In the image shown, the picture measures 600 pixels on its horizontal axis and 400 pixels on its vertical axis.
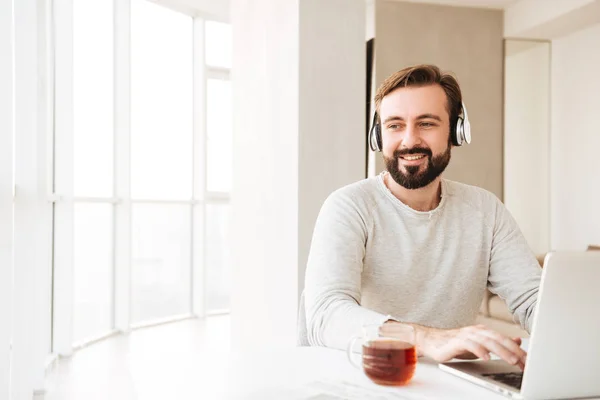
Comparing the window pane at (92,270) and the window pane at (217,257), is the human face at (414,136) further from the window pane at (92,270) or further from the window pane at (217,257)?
the window pane at (217,257)

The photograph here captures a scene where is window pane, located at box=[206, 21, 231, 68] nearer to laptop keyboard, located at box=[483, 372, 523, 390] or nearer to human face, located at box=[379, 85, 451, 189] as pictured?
human face, located at box=[379, 85, 451, 189]

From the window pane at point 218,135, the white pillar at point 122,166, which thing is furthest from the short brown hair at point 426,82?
the window pane at point 218,135

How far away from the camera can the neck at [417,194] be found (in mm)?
1834

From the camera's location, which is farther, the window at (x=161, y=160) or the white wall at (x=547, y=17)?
the window at (x=161, y=160)

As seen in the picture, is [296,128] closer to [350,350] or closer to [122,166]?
[350,350]

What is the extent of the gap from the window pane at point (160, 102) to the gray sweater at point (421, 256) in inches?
188

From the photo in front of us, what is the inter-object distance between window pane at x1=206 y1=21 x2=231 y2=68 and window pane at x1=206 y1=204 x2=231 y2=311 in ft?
5.10

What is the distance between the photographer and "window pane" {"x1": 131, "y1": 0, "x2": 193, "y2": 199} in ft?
20.4

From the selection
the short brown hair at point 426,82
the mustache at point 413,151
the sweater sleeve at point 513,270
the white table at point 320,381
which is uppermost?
the short brown hair at point 426,82

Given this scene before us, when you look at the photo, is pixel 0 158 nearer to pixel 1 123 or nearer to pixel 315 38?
pixel 1 123

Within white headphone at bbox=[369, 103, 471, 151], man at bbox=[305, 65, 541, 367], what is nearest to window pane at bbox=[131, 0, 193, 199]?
white headphone at bbox=[369, 103, 471, 151]

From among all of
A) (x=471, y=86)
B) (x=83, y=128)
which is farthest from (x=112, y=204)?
(x=471, y=86)

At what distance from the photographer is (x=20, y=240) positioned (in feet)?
11.3

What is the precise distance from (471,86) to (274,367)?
5309 mm
